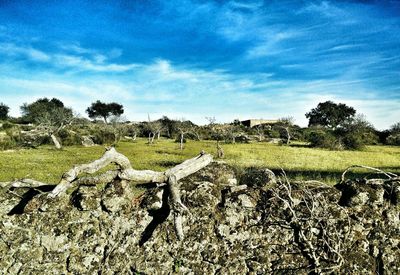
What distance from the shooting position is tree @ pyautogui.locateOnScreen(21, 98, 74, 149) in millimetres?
46375

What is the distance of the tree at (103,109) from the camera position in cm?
13575

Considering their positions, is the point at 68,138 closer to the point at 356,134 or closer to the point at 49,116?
the point at 49,116

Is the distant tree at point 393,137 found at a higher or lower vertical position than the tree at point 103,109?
lower

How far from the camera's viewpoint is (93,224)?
522 cm

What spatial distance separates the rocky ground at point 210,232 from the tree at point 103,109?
135087 mm

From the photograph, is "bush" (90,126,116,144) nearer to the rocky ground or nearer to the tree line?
the tree line

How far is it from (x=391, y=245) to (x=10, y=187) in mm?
6012

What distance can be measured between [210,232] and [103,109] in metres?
136

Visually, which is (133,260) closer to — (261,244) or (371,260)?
(261,244)

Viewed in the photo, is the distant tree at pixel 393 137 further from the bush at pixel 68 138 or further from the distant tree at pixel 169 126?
the bush at pixel 68 138

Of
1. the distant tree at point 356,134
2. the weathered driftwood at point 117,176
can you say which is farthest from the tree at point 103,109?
the weathered driftwood at point 117,176

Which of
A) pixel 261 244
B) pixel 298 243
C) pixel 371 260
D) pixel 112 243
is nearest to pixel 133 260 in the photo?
pixel 112 243

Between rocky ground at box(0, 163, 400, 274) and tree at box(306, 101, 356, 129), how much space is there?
421 ft

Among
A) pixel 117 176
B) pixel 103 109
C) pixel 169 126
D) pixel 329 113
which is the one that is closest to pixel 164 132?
pixel 169 126
